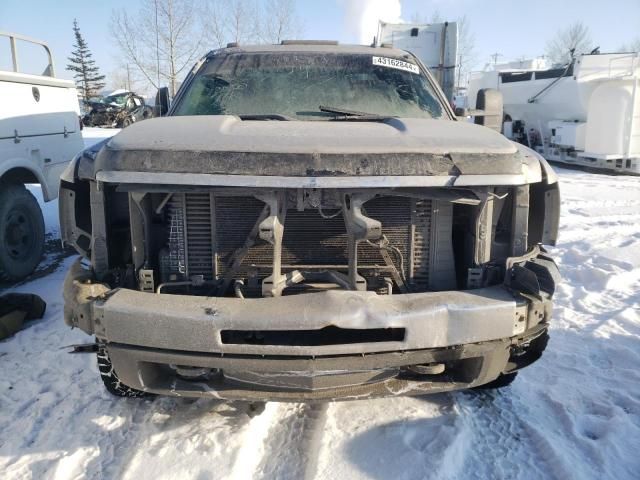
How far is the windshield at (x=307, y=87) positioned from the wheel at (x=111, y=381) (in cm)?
187

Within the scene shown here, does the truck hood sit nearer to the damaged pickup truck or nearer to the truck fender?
the damaged pickup truck

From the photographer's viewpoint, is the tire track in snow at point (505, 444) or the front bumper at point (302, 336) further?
the tire track in snow at point (505, 444)

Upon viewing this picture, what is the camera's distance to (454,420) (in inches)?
123

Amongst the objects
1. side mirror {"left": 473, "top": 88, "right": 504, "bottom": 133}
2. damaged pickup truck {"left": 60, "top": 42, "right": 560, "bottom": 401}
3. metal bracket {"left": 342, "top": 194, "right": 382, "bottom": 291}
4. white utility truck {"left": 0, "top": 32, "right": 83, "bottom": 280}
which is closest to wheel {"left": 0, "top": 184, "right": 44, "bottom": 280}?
white utility truck {"left": 0, "top": 32, "right": 83, "bottom": 280}

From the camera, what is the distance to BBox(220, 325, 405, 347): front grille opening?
2.62 metres

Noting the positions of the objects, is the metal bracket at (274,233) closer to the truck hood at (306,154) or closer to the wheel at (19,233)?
the truck hood at (306,154)

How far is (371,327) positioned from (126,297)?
1.17 metres

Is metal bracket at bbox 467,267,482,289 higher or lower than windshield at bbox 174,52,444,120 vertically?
lower

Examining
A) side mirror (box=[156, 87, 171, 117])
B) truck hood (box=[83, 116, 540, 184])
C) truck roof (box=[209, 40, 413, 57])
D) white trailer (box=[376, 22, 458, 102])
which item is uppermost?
white trailer (box=[376, 22, 458, 102])

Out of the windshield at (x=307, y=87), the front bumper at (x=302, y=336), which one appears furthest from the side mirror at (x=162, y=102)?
the front bumper at (x=302, y=336)

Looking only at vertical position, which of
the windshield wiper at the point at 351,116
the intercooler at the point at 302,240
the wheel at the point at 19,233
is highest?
the windshield wiper at the point at 351,116

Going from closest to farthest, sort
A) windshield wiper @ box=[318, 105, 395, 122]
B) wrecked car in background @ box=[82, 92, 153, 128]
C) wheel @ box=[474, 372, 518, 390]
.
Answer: wheel @ box=[474, 372, 518, 390], windshield wiper @ box=[318, 105, 395, 122], wrecked car in background @ box=[82, 92, 153, 128]

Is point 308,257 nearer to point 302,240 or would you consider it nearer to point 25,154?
point 302,240

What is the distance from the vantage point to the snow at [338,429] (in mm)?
2699
